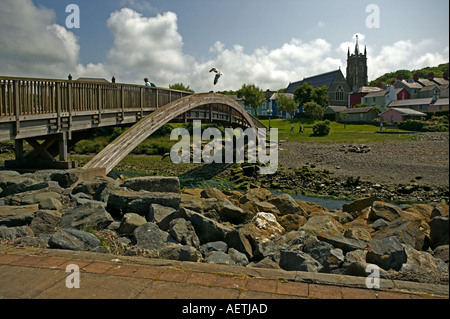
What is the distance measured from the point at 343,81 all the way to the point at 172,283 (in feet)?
309

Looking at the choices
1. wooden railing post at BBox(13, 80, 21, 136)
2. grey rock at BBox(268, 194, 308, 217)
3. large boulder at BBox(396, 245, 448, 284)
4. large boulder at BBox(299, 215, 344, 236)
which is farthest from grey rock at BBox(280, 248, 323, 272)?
wooden railing post at BBox(13, 80, 21, 136)

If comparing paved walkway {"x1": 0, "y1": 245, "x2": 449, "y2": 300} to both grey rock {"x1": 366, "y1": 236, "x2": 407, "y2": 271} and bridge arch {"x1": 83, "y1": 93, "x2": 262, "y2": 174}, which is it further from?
bridge arch {"x1": 83, "y1": 93, "x2": 262, "y2": 174}

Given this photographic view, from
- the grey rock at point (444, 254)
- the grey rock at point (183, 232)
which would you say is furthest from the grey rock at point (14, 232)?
the grey rock at point (444, 254)

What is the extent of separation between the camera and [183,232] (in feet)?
21.1

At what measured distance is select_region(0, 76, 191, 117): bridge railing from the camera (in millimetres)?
9508

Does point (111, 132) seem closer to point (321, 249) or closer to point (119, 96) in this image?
point (119, 96)

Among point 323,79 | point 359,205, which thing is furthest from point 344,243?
point 323,79

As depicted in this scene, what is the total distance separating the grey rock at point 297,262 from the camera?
16.7 feet

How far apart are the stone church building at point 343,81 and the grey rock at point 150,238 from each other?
77.4m

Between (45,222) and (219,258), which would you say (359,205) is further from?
(45,222)

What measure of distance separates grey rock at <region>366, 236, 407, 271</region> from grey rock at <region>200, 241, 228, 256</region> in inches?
94.7

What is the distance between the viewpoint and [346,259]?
18.3ft
